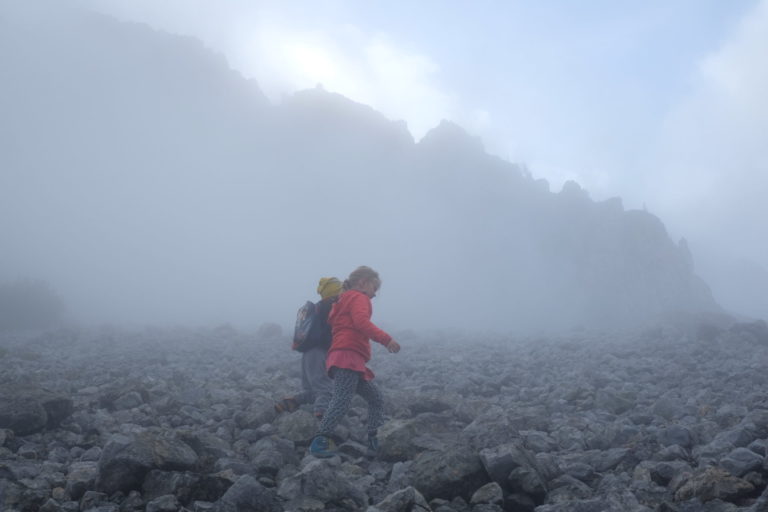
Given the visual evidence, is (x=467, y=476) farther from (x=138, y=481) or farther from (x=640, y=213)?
(x=640, y=213)

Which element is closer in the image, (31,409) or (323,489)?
(323,489)

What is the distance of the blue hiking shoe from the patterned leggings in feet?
0.33

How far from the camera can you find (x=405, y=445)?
21.1 ft

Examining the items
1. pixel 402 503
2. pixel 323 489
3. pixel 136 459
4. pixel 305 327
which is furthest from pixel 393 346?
pixel 136 459

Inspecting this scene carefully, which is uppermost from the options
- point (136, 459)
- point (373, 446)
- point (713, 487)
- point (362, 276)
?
point (362, 276)

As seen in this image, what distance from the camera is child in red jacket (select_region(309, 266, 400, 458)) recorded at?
6.63m

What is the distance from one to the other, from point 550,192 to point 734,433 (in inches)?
3562

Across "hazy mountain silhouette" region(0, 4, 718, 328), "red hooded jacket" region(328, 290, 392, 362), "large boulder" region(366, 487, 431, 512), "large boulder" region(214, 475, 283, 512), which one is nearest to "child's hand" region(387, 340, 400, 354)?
"red hooded jacket" region(328, 290, 392, 362)

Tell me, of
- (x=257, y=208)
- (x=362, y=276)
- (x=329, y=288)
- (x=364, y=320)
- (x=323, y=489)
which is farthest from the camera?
(x=257, y=208)

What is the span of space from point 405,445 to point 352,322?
68.2 inches

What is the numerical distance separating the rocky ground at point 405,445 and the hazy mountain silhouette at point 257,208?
4522cm

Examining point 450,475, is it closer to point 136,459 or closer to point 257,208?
point 136,459

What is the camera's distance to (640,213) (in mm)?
73812

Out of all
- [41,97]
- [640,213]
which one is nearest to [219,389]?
[640,213]
